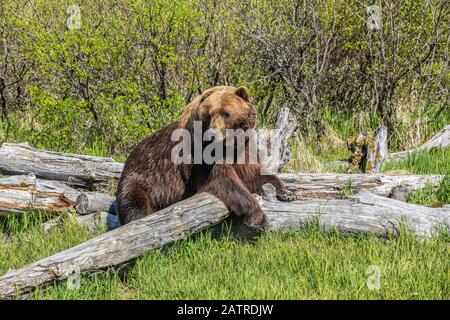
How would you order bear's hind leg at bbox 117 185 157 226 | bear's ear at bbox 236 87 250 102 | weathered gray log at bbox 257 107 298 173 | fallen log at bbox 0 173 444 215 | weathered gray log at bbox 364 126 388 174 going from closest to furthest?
1. bear's ear at bbox 236 87 250 102
2. bear's hind leg at bbox 117 185 157 226
3. fallen log at bbox 0 173 444 215
4. weathered gray log at bbox 257 107 298 173
5. weathered gray log at bbox 364 126 388 174

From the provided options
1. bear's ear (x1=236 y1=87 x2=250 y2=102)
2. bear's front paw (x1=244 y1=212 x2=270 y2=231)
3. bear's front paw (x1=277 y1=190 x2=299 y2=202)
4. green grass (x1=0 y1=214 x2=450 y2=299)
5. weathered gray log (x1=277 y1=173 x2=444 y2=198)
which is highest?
bear's ear (x1=236 y1=87 x2=250 y2=102)

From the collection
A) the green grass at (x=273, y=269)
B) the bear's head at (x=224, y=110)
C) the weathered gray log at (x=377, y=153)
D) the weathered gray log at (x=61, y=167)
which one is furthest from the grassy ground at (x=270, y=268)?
the weathered gray log at (x=377, y=153)

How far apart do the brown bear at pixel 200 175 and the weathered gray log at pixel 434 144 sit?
285 centimetres

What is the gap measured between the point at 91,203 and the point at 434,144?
4.65 meters

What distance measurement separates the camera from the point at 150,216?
5543 millimetres

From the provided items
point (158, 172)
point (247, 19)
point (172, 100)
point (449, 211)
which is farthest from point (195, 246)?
point (247, 19)

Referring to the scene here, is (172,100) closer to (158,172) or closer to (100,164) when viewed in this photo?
(100,164)

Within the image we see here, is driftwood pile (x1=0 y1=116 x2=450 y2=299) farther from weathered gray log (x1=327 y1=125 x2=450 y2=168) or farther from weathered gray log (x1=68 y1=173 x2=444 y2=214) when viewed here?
weathered gray log (x1=327 y1=125 x2=450 y2=168)

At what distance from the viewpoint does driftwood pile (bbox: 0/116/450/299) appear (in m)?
5.16

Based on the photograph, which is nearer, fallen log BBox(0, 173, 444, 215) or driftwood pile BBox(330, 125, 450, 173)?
fallen log BBox(0, 173, 444, 215)

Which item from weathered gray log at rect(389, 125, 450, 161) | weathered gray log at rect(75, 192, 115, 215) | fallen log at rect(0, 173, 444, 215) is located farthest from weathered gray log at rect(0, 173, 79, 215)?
weathered gray log at rect(389, 125, 450, 161)

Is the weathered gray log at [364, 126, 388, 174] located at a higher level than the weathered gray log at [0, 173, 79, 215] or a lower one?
higher

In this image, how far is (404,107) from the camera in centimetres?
1028

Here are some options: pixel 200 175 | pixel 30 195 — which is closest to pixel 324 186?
pixel 200 175
